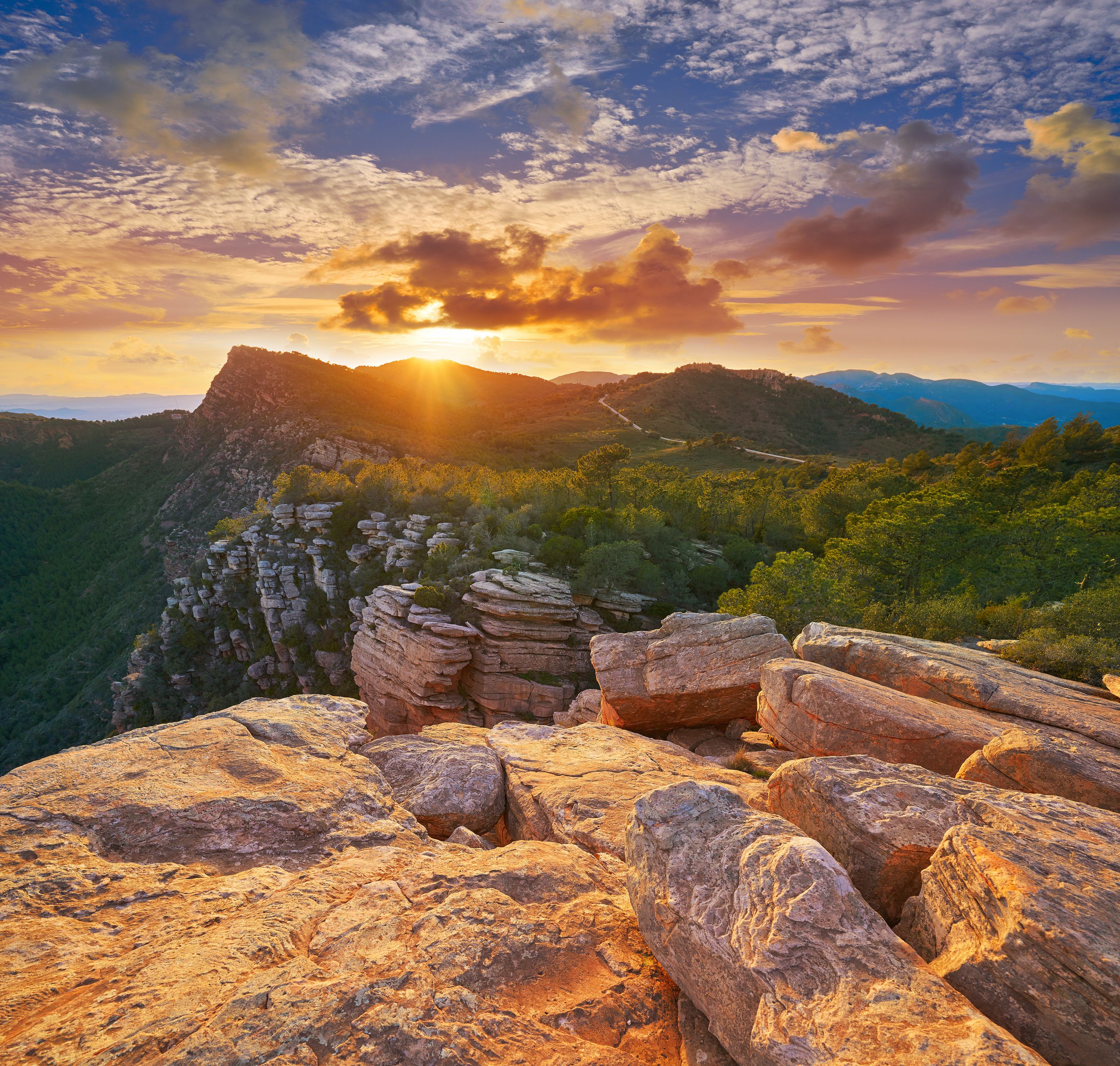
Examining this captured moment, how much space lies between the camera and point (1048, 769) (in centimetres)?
956

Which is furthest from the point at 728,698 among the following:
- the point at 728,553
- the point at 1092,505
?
the point at 1092,505

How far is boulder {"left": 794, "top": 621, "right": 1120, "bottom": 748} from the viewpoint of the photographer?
494 inches

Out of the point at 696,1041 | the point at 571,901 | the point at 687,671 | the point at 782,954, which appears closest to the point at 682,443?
the point at 687,671

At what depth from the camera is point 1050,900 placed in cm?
543

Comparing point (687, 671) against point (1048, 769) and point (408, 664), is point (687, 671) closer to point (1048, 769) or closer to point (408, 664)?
point (1048, 769)

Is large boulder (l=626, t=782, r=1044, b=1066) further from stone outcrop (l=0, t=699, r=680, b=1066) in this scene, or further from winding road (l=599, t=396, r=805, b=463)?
winding road (l=599, t=396, r=805, b=463)

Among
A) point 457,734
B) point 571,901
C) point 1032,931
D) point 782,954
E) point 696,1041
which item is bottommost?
point 457,734

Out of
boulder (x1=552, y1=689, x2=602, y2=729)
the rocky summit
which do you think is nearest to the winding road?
boulder (x1=552, y1=689, x2=602, y2=729)

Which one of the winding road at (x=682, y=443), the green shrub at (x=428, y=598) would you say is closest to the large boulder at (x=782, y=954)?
the green shrub at (x=428, y=598)

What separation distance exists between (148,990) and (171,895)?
2.53 meters

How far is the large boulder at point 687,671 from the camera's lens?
19.9 metres

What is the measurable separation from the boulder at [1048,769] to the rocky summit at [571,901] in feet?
0.16

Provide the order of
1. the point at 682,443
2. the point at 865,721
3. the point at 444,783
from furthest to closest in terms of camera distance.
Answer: the point at 682,443 → the point at 865,721 → the point at 444,783

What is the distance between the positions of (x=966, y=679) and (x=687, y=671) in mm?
8799
